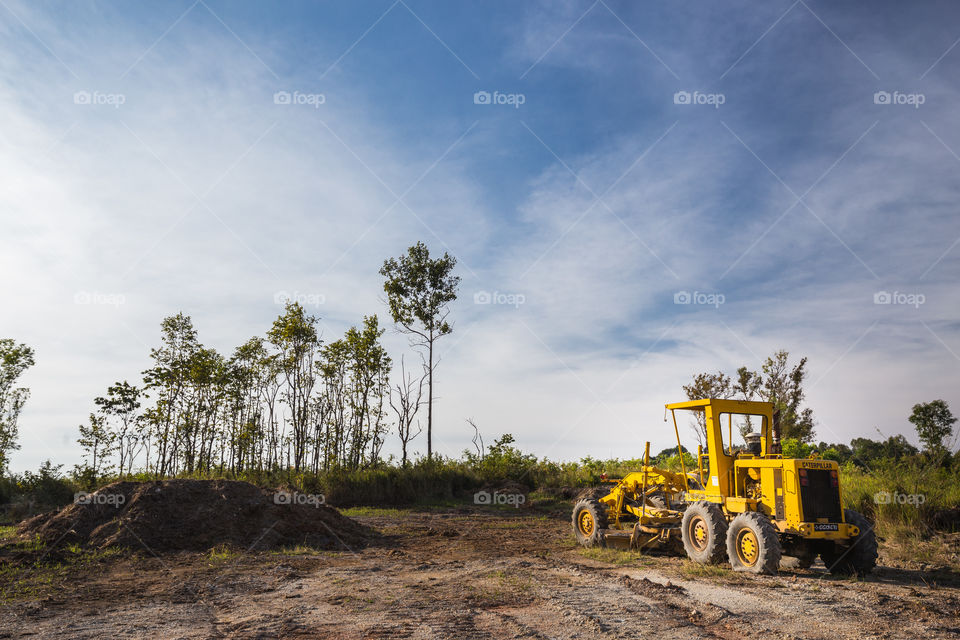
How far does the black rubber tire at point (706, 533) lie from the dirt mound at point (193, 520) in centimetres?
751

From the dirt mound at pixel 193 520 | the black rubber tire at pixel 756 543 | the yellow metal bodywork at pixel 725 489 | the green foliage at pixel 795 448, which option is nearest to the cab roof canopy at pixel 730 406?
the yellow metal bodywork at pixel 725 489

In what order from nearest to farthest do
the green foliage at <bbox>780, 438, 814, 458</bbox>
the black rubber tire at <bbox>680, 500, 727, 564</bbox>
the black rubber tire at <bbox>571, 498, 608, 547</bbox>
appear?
the black rubber tire at <bbox>680, 500, 727, 564</bbox> < the black rubber tire at <bbox>571, 498, 608, 547</bbox> < the green foliage at <bbox>780, 438, 814, 458</bbox>

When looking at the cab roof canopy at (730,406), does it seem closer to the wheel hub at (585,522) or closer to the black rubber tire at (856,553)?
the black rubber tire at (856,553)

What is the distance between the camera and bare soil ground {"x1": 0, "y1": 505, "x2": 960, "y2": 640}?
6430 millimetres

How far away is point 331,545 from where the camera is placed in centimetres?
1412

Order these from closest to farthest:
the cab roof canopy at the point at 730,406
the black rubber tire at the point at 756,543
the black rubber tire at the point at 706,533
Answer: the black rubber tire at the point at 756,543
the black rubber tire at the point at 706,533
the cab roof canopy at the point at 730,406

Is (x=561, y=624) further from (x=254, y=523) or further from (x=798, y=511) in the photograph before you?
(x=254, y=523)

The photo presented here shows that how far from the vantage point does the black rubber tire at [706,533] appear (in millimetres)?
9820

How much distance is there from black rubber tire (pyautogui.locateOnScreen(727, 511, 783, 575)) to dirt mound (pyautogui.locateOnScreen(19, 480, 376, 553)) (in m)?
8.38

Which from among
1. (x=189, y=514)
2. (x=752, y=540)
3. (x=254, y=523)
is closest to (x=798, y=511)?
(x=752, y=540)

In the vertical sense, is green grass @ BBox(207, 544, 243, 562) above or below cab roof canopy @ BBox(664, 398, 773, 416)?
below

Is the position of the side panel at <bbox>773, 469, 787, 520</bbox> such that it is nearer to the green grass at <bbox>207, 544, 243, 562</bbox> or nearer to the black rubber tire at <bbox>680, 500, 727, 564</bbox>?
the black rubber tire at <bbox>680, 500, 727, 564</bbox>

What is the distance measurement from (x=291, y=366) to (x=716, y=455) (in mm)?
22655

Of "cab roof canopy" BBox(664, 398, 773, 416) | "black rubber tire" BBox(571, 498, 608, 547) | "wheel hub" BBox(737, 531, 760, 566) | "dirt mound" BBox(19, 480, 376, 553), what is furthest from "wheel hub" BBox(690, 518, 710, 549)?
"dirt mound" BBox(19, 480, 376, 553)
